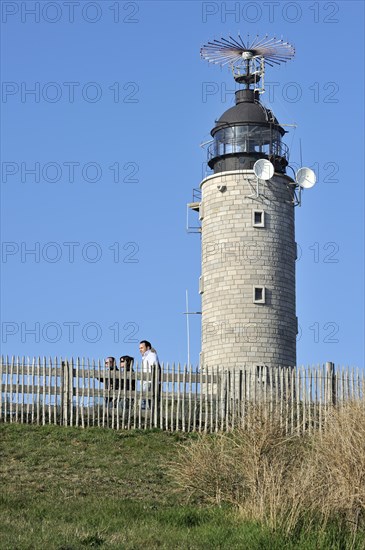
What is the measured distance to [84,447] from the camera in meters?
20.9

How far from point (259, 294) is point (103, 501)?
776 inches

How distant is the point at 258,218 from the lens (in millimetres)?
35062

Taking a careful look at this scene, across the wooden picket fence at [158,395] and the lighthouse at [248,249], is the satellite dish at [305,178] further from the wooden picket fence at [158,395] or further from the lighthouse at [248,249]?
the wooden picket fence at [158,395]

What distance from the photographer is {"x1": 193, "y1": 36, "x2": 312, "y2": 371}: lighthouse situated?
1350 inches

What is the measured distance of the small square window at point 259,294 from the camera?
3431cm

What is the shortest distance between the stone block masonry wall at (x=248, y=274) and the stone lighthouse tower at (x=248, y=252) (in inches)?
1.0

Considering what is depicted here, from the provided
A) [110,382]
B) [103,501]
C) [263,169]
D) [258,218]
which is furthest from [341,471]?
[263,169]

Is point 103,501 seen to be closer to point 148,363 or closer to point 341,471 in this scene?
point 341,471

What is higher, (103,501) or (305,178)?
(305,178)

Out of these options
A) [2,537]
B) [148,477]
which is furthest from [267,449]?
[2,537]

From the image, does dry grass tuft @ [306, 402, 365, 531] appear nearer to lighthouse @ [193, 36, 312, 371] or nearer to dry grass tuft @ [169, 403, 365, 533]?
dry grass tuft @ [169, 403, 365, 533]

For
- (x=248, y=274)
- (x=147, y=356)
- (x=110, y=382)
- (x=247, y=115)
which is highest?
(x=247, y=115)

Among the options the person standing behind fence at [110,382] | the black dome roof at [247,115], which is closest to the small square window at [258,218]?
the black dome roof at [247,115]

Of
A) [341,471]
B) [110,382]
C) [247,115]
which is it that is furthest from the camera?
[247,115]
